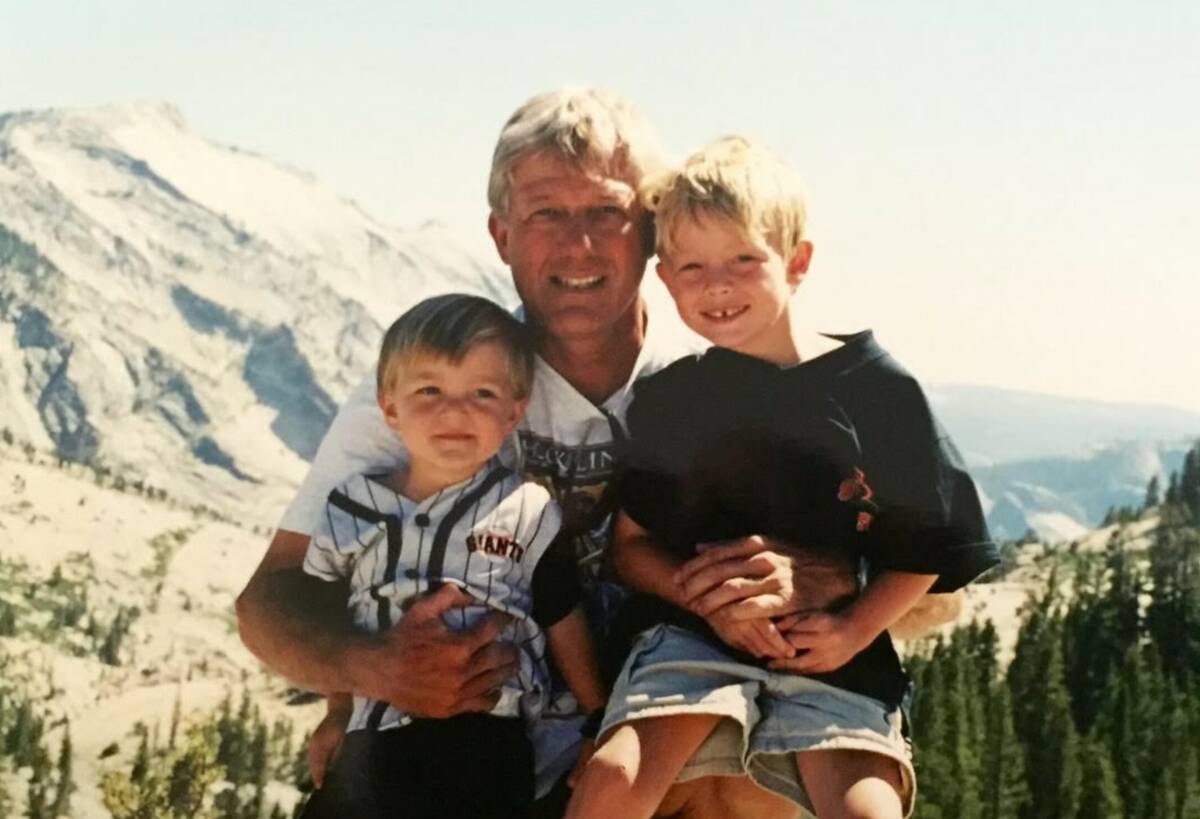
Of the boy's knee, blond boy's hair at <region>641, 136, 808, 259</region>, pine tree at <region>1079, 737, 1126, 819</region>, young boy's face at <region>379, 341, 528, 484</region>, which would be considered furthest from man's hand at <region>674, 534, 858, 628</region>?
pine tree at <region>1079, 737, 1126, 819</region>

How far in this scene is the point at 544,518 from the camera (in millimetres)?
4750

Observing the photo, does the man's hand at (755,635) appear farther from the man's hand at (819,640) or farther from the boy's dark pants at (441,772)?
the boy's dark pants at (441,772)

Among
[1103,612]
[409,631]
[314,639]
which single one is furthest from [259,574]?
[1103,612]

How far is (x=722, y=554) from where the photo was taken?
4492mm

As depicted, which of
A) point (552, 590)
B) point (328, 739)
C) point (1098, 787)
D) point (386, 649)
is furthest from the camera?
point (1098, 787)

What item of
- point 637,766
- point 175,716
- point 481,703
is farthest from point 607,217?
point 175,716

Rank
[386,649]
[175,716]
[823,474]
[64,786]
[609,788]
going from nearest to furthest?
[609,788]
[823,474]
[386,649]
[64,786]
[175,716]

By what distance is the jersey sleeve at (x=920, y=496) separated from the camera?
14.4 ft

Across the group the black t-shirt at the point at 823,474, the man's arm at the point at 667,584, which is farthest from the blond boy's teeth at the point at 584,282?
the man's arm at the point at 667,584

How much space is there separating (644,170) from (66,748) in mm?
121457

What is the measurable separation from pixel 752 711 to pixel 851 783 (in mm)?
365

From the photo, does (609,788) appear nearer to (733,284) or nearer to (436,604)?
(436,604)

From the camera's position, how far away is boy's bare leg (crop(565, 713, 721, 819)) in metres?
4.25

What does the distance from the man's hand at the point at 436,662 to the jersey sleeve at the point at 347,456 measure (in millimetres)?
528
